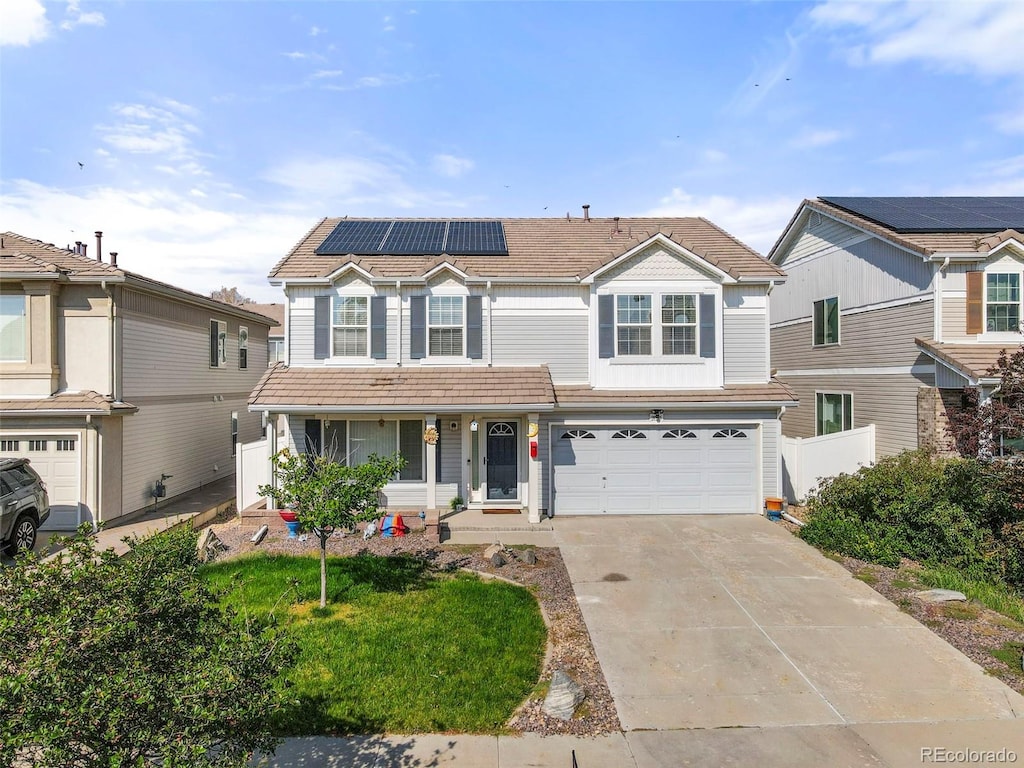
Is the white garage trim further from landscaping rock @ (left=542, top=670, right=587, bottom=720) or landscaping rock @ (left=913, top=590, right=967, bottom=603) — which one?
landscaping rock @ (left=913, top=590, right=967, bottom=603)

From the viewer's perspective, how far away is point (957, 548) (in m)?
9.53

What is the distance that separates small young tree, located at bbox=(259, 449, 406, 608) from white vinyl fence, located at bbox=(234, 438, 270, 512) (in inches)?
182

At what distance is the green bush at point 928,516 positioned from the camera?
29.1 ft

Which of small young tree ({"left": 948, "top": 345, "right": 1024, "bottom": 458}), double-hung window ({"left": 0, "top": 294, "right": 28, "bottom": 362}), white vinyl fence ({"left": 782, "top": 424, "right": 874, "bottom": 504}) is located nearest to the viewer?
small young tree ({"left": 948, "top": 345, "right": 1024, "bottom": 458})

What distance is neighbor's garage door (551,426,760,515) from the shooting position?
43.7ft

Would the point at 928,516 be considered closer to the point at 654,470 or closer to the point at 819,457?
the point at 819,457

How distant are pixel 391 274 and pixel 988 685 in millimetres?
12901

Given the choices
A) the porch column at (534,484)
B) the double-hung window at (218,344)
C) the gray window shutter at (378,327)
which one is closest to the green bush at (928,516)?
the porch column at (534,484)

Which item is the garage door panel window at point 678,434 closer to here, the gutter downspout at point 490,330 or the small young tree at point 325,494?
the gutter downspout at point 490,330

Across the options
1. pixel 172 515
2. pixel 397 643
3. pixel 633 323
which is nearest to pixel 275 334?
pixel 172 515

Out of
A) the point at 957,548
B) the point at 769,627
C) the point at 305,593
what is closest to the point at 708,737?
the point at 769,627

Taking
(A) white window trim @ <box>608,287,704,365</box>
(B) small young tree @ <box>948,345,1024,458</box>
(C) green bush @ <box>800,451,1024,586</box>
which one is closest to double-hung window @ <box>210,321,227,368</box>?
(A) white window trim @ <box>608,287,704,365</box>

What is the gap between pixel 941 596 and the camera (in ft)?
27.6

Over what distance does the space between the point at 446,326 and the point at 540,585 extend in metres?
6.99
